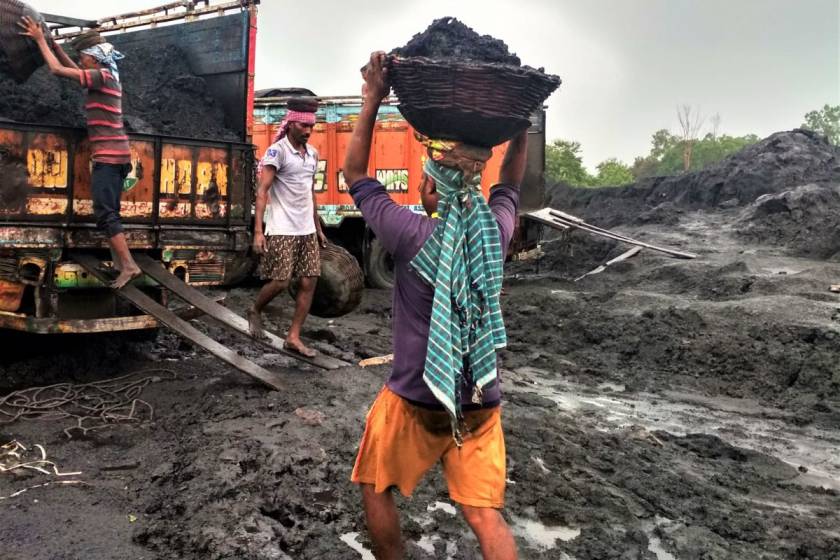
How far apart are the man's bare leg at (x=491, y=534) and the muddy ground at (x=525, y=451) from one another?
41.8 inches

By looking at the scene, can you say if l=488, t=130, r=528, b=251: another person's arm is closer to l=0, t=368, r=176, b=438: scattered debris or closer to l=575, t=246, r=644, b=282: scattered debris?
l=0, t=368, r=176, b=438: scattered debris

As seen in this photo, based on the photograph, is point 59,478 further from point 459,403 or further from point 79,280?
point 459,403

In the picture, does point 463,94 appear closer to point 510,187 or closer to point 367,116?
point 367,116

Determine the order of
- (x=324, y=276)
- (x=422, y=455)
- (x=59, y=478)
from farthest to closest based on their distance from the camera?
(x=324, y=276), (x=59, y=478), (x=422, y=455)

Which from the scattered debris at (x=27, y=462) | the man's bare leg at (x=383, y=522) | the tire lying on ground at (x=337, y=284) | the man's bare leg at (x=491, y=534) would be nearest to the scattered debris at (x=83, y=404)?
the scattered debris at (x=27, y=462)

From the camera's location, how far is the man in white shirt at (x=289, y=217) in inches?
205

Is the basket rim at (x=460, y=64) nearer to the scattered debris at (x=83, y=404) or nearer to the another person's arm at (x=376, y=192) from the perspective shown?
the another person's arm at (x=376, y=192)

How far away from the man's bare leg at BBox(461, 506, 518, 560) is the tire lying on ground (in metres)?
3.75

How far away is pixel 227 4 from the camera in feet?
20.0

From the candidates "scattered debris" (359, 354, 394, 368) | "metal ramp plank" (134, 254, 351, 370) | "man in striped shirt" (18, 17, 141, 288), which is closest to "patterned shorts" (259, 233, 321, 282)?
"metal ramp plank" (134, 254, 351, 370)

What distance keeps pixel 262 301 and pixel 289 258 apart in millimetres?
388

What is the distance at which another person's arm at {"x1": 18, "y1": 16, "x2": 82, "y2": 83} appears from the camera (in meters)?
4.37

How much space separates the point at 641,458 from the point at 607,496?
0.86 m

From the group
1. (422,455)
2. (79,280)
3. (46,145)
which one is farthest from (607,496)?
(46,145)
